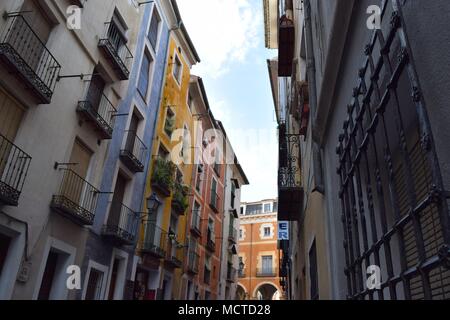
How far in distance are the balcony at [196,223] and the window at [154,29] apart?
411 inches

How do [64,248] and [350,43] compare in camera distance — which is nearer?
[350,43]

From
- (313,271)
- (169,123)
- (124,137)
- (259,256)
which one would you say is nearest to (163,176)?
(124,137)

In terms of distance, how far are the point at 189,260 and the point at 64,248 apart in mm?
11881

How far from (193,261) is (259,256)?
23208 millimetres

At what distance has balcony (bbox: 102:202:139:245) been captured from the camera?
12.0 m

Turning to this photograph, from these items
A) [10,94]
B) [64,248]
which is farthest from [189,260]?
[10,94]

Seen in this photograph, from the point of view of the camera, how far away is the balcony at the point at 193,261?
20962 millimetres

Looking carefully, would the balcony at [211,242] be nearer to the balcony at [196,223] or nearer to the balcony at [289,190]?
the balcony at [196,223]

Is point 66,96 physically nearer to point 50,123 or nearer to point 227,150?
point 50,123

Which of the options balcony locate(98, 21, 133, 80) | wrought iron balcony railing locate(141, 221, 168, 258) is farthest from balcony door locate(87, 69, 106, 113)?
wrought iron balcony railing locate(141, 221, 168, 258)

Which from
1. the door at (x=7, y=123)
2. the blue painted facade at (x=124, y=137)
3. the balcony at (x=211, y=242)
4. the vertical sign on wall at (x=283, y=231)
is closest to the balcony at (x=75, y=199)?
the blue painted facade at (x=124, y=137)

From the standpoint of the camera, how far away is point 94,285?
1170 centimetres

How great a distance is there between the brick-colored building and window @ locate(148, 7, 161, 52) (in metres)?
30.0
